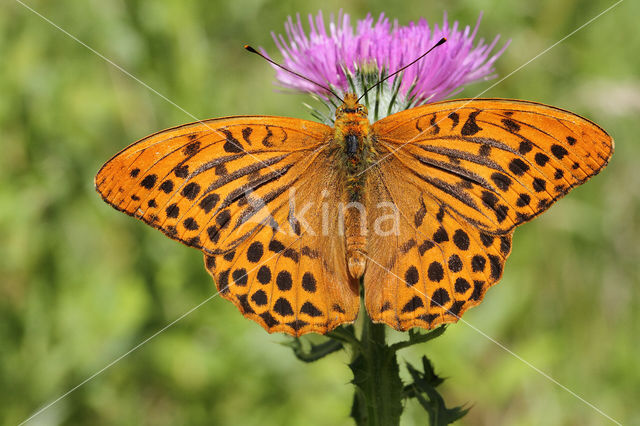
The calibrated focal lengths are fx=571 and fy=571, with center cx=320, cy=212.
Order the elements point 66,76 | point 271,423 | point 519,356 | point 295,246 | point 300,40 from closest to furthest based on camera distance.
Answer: point 295,246, point 300,40, point 271,423, point 519,356, point 66,76

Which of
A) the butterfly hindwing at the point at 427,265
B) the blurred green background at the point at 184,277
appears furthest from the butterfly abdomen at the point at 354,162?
the blurred green background at the point at 184,277

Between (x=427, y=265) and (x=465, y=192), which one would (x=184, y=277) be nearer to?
(x=427, y=265)

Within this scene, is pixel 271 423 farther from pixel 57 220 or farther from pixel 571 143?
pixel 571 143

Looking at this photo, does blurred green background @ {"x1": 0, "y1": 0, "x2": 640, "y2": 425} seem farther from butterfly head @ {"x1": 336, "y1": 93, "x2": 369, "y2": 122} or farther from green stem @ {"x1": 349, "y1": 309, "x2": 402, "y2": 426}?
butterfly head @ {"x1": 336, "y1": 93, "x2": 369, "y2": 122}

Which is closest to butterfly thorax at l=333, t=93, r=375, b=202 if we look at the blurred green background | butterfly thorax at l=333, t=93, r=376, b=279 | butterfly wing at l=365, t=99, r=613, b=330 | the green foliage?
butterfly thorax at l=333, t=93, r=376, b=279

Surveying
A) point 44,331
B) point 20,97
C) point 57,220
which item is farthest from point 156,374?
point 20,97
